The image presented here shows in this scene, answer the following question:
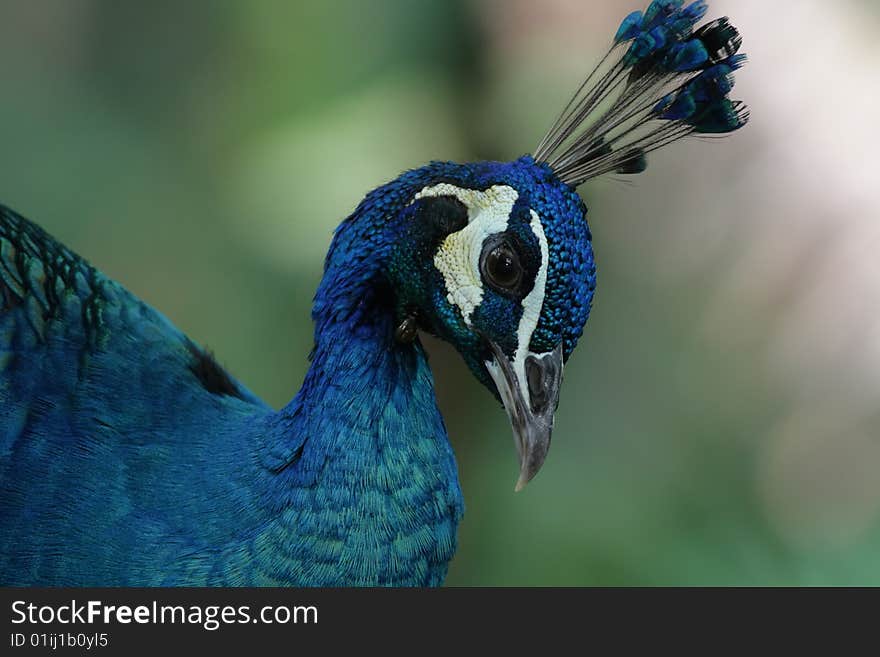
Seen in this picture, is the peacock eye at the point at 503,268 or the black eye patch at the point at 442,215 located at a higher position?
the black eye patch at the point at 442,215

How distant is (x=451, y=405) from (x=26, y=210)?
141cm

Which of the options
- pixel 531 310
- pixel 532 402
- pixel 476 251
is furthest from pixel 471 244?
pixel 532 402

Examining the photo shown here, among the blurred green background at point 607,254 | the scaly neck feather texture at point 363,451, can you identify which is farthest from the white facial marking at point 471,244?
the blurred green background at point 607,254

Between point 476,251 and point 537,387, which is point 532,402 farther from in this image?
point 476,251

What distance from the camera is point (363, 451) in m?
1.36

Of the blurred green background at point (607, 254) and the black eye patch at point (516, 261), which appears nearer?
the black eye patch at point (516, 261)

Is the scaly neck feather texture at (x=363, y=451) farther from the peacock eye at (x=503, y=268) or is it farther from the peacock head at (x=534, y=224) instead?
the peacock eye at (x=503, y=268)

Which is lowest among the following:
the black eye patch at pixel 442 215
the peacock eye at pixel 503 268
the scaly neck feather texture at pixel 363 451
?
the scaly neck feather texture at pixel 363 451

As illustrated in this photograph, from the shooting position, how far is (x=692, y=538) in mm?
2736

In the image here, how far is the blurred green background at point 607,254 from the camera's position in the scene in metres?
2.75

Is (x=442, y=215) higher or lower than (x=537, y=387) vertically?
higher

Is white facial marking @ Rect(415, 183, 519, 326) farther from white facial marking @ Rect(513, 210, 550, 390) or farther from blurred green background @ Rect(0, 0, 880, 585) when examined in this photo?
blurred green background @ Rect(0, 0, 880, 585)

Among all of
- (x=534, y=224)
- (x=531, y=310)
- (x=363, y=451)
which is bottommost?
(x=363, y=451)

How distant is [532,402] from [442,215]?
293 millimetres
